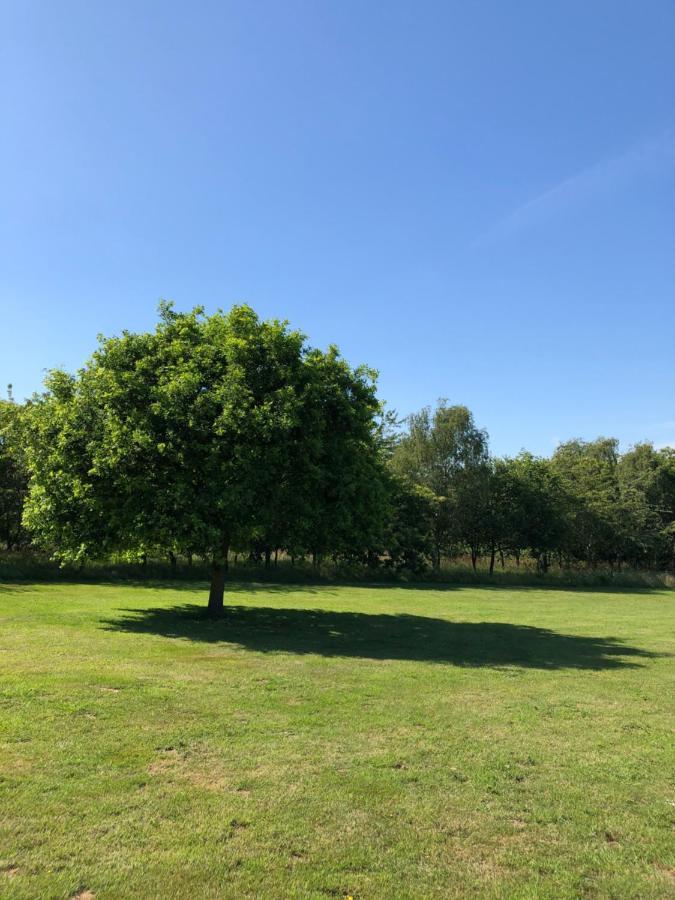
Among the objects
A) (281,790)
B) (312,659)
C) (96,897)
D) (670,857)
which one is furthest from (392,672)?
(96,897)

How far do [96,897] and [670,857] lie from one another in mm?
4738

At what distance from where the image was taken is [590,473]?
69375 millimetres

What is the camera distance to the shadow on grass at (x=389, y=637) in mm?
15305

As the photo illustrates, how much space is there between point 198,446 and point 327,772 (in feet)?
42.7

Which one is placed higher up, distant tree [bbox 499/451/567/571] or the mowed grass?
distant tree [bbox 499/451/567/571]

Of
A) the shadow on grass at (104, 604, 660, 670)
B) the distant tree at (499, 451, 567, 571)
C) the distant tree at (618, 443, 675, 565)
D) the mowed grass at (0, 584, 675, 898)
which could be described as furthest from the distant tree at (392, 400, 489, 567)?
the mowed grass at (0, 584, 675, 898)

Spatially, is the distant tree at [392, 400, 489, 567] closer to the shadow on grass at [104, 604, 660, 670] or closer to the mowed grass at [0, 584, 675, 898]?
the shadow on grass at [104, 604, 660, 670]

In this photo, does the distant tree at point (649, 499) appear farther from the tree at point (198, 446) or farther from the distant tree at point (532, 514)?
the tree at point (198, 446)

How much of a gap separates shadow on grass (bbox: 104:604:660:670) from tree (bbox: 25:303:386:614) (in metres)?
2.51

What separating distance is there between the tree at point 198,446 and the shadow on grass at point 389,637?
99.0 inches

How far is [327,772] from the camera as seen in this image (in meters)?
6.78

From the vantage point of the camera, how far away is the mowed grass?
4762mm

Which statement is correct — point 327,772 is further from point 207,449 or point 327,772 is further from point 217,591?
point 217,591

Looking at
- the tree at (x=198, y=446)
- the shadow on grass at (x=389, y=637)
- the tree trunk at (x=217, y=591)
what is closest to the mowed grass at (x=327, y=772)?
the shadow on grass at (x=389, y=637)
